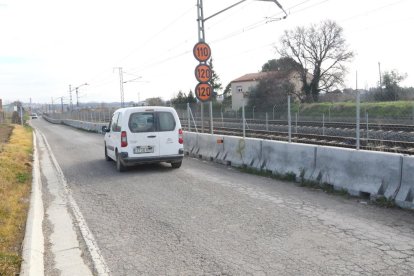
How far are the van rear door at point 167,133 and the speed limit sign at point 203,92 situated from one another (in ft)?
16.2

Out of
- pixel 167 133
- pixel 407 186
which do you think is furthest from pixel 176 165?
pixel 407 186

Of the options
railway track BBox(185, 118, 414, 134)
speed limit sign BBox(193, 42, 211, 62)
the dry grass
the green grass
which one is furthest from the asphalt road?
the green grass

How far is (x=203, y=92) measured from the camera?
53.8 feet

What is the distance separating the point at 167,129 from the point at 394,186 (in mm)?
6285

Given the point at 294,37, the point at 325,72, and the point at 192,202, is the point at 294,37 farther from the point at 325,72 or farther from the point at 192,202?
the point at 192,202

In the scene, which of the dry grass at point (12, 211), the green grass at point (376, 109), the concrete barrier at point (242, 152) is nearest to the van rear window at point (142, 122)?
the concrete barrier at point (242, 152)

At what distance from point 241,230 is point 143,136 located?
5944 millimetres

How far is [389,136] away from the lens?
17391mm

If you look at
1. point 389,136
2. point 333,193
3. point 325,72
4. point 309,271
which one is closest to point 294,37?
point 325,72

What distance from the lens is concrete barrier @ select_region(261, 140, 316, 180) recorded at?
8.73 m

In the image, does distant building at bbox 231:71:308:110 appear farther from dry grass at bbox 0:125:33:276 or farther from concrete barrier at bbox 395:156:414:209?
concrete barrier at bbox 395:156:414:209

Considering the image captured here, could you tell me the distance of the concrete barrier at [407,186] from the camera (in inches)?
250

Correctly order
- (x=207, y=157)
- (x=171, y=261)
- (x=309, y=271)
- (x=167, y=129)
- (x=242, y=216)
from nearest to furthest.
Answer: (x=309, y=271)
(x=171, y=261)
(x=242, y=216)
(x=167, y=129)
(x=207, y=157)

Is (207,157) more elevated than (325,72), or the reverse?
(325,72)
